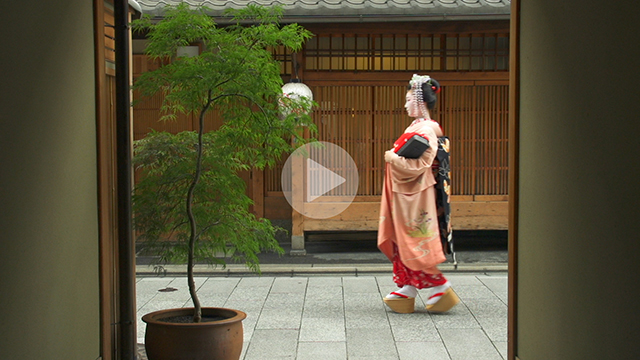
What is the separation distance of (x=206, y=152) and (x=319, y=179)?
567 cm

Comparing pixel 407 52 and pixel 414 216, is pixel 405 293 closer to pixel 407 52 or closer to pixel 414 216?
pixel 414 216

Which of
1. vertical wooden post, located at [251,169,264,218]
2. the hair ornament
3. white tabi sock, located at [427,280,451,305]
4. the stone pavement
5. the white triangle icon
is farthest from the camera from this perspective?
vertical wooden post, located at [251,169,264,218]

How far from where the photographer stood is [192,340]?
4.60 m

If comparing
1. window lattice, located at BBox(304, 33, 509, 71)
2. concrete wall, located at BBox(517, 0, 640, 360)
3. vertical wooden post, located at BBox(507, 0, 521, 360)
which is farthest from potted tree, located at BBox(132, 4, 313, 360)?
window lattice, located at BBox(304, 33, 509, 71)

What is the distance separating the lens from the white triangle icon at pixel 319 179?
10.6 meters

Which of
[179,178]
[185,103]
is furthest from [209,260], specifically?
[185,103]

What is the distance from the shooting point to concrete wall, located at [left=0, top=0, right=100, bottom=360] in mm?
3041

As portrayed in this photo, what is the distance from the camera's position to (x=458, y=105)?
10.7 meters

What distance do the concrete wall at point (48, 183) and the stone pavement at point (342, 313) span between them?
149cm

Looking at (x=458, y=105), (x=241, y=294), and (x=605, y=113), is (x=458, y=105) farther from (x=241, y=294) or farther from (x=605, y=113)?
(x=605, y=113)

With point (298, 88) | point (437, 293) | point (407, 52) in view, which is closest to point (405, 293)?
point (437, 293)

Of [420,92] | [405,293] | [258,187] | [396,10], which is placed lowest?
[405,293]
